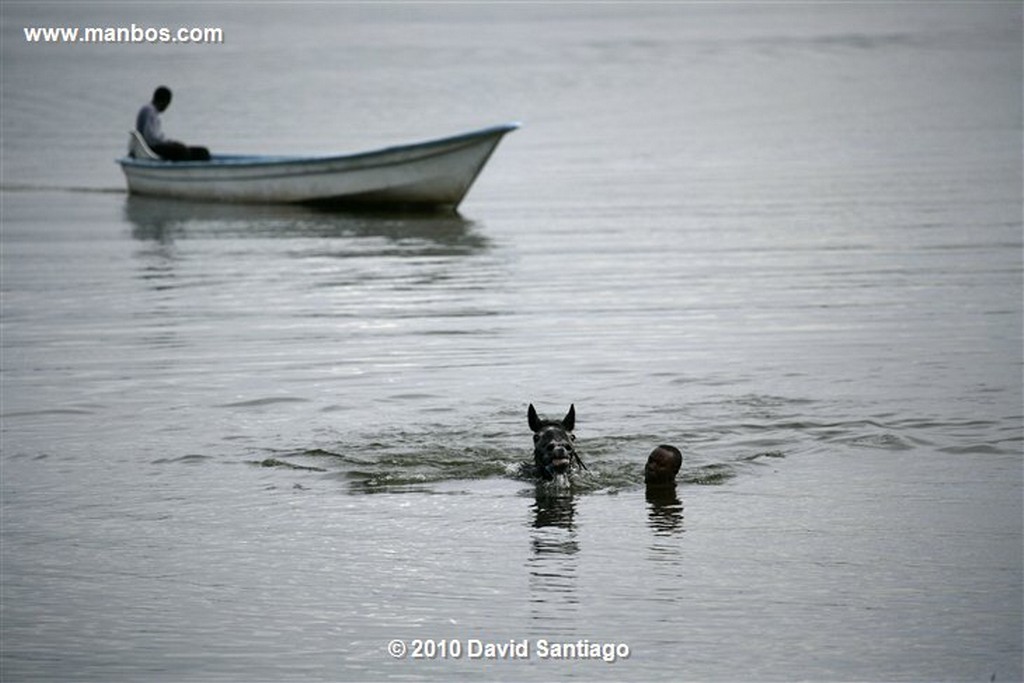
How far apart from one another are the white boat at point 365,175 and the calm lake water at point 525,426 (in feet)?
1.57

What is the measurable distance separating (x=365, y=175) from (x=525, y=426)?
15278 millimetres

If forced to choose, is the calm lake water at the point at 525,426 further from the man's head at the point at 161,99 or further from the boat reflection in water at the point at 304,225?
the man's head at the point at 161,99

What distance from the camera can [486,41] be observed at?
8862 cm

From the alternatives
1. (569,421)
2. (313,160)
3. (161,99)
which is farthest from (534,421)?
(161,99)

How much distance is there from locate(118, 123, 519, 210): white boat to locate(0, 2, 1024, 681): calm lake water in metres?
0.48

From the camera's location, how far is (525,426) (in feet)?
46.5

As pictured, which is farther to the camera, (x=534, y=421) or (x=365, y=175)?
(x=365, y=175)

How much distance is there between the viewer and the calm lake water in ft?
31.7

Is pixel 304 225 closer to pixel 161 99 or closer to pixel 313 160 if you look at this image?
pixel 313 160

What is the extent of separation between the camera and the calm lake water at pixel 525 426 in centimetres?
966

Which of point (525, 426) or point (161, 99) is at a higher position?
point (161, 99)

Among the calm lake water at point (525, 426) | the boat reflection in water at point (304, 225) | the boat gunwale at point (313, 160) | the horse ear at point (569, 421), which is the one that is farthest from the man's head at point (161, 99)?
the horse ear at point (569, 421)

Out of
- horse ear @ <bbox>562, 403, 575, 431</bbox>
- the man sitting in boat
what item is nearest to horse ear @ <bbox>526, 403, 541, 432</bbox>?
horse ear @ <bbox>562, 403, 575, 431</bbox>

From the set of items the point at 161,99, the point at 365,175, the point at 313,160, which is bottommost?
the point at 365,175
